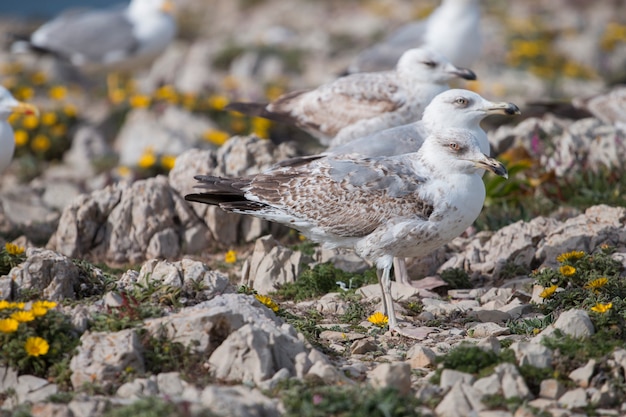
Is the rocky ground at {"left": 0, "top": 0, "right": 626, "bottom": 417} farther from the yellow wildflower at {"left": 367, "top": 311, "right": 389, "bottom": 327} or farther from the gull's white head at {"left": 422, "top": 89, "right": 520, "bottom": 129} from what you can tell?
the gull's white head at {"left": 422, "top": 89, "right": 520, "bottom": 129}

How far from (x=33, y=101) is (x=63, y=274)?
9.43m

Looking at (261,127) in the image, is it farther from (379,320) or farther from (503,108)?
(379,320)

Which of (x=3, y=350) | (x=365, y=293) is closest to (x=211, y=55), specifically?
(x=365, y=293)

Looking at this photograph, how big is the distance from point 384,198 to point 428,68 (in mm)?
2947

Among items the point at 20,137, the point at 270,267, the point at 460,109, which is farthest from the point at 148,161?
the point at 460,109

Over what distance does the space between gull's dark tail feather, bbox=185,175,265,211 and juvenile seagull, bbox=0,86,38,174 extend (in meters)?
2.87

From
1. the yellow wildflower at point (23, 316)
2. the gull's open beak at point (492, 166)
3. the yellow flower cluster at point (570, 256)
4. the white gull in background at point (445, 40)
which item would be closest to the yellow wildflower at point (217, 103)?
the white gull in background at point (445, 40)

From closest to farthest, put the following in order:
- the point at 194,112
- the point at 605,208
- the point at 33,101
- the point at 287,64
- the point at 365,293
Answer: the point at 365,293 < the point at 605,208 < the point at 194,112 < the point at 33,101 < the point at 287,64

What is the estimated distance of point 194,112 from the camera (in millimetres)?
12531

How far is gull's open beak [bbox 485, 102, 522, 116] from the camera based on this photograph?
23.4ft

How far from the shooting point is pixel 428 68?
877 cm

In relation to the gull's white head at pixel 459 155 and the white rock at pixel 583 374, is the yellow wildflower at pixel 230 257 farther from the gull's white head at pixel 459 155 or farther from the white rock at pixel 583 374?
the white rock at pixel 583 374

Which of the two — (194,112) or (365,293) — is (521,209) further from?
(194,112)

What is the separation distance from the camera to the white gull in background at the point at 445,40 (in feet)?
38.4
